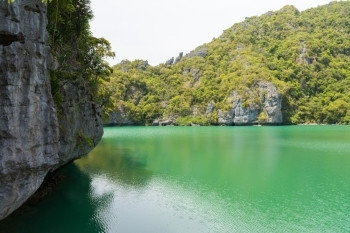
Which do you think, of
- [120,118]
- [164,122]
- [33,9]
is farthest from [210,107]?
[33,9]

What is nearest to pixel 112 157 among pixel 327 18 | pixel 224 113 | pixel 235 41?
pixel 224 113

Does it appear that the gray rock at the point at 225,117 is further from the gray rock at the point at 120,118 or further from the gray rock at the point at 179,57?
the gray rock at the point at 179,57

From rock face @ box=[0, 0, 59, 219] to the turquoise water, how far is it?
11.7 ft

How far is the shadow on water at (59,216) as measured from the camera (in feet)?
46.9

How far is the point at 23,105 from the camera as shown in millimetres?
11023

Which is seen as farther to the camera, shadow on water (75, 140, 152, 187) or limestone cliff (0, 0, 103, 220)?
shadow on water (75, 140, 152, 187)

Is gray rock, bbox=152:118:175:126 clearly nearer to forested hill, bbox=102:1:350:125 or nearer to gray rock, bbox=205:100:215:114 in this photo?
forested hill, bbox=102:1:350:125

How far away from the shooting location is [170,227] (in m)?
14.7

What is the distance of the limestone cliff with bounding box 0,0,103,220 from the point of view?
1045cm

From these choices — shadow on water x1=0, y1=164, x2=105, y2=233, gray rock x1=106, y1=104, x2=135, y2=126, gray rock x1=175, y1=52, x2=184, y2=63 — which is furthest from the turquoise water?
gray rock x1=175, y1=52, x2=184, y2=63

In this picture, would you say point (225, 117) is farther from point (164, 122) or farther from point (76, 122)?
point (76, 122)

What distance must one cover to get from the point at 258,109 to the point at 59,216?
3737 inches

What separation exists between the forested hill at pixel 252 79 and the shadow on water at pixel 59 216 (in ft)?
254

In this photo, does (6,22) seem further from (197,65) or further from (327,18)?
(327,18)
